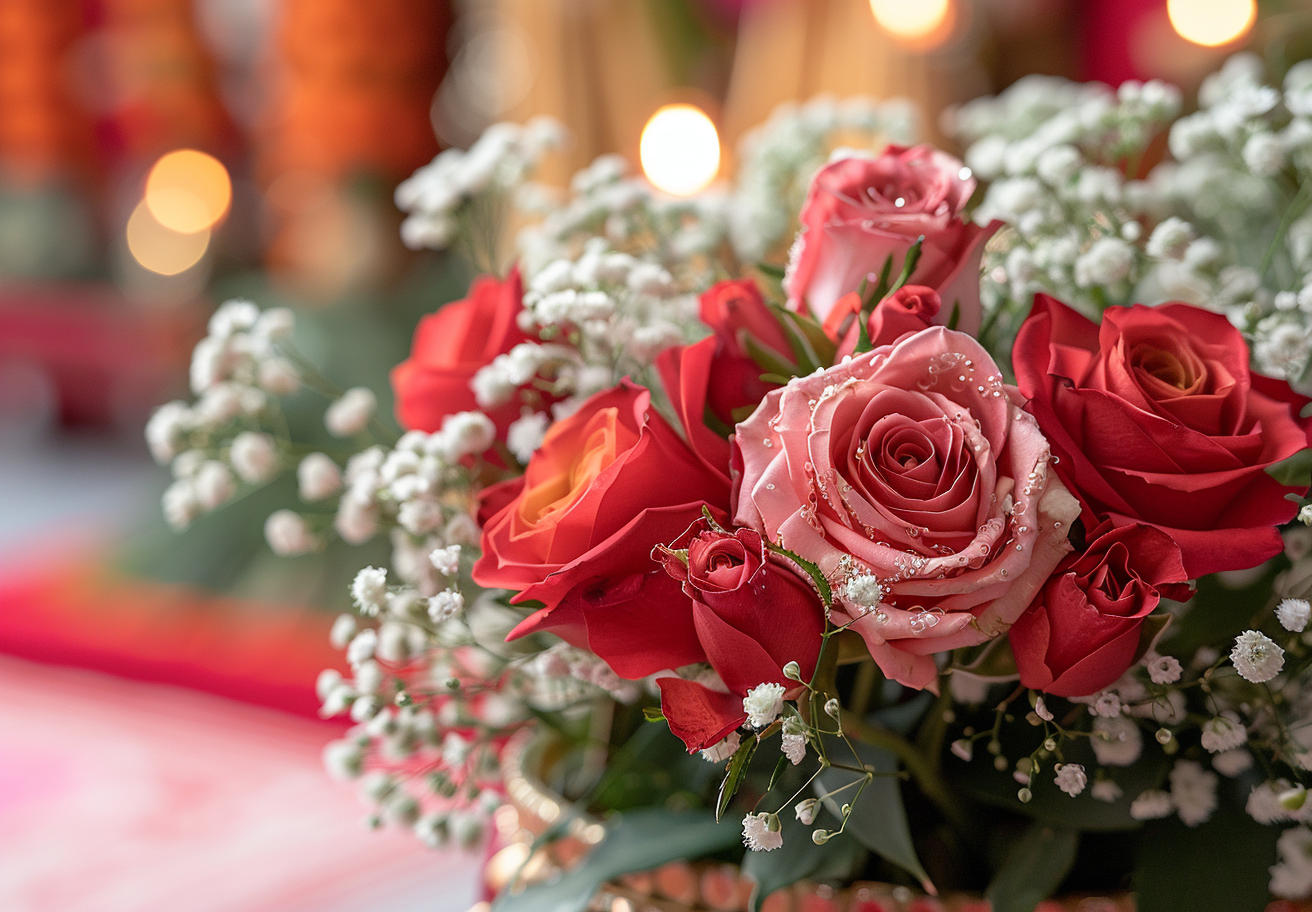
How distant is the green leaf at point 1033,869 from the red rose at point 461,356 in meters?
0.21

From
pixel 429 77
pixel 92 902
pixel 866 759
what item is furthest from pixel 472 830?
pixel 429 77

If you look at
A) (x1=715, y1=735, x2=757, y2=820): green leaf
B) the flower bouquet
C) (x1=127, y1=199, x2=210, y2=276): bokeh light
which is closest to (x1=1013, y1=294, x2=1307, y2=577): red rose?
the flower bouquet

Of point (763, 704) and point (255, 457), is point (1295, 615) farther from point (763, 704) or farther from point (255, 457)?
point (255, 457)

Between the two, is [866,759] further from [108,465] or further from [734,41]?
[108,465]

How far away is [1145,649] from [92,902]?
0.58m

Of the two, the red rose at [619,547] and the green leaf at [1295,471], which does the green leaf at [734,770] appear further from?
the green leaf at [1295,471]

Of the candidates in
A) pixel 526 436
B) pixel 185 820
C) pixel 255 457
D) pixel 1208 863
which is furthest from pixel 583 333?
pixel 185 820

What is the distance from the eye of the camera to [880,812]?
28 centimetres

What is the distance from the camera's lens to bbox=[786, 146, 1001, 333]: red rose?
11.2 inches

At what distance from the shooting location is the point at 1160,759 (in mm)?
296

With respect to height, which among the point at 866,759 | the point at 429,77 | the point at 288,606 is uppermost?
the point at 429,77

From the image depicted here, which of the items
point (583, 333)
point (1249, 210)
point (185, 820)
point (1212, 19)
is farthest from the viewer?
point (1212, 19)

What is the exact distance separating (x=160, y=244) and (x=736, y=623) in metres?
1.85

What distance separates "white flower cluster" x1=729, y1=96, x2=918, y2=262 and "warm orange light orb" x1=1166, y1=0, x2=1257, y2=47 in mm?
473
